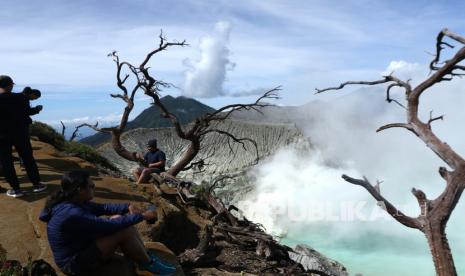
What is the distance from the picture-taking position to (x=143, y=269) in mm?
5102

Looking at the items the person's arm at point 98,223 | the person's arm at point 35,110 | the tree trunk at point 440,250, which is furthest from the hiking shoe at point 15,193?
the tree trunk at point 440,250

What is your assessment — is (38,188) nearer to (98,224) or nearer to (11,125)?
(11,125)

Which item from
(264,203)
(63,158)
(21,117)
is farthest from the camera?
(264,203)

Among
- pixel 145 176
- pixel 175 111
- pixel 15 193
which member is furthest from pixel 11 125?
pixel 175 111

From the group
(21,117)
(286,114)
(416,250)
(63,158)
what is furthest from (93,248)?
(286,114)

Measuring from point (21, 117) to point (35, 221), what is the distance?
175cm

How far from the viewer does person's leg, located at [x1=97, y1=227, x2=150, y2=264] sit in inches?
190

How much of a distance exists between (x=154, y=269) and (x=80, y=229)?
100 cm

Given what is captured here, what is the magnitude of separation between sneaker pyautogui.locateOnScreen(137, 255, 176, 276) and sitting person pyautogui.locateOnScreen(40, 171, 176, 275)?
281 mm

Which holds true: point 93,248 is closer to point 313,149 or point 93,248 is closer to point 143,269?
point 143,269

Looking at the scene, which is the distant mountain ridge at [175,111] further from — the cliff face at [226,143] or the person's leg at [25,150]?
the person's leg at [25,150]

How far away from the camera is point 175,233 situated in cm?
892

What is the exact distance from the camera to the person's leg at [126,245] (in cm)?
482

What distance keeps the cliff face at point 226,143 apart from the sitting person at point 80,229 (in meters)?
47.9
